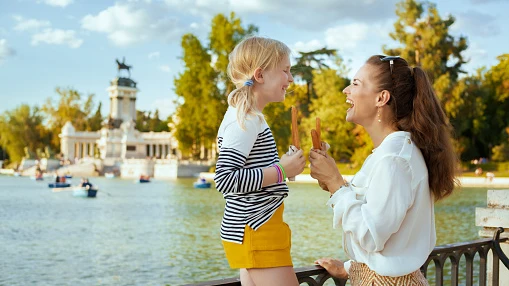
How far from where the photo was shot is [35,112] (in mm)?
71562

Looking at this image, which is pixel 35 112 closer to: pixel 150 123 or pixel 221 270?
pixel 150 123

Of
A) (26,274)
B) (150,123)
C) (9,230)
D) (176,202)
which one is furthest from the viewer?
(150,123)

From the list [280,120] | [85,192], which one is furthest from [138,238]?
[280,120]

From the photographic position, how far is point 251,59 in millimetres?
2035

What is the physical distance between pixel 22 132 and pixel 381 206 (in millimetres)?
72662

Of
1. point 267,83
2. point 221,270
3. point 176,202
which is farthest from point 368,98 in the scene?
point 176,202

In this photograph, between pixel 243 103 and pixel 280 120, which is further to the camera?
pixel 280 120

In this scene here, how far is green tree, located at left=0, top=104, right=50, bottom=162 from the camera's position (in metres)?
69.1

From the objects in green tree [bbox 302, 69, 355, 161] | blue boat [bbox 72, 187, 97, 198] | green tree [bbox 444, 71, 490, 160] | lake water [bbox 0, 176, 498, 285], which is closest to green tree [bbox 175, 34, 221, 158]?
green tree [bbox 302, 69, 355, 161]

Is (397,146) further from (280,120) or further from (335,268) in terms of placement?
(280,120)

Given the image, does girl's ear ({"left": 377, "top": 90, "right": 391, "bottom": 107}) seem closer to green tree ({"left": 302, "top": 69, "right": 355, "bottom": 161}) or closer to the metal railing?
the metal railing

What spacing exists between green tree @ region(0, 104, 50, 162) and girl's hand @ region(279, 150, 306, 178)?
70.1 m

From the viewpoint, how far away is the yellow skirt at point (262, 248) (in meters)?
1.88

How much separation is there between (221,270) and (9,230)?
842 centimetres
